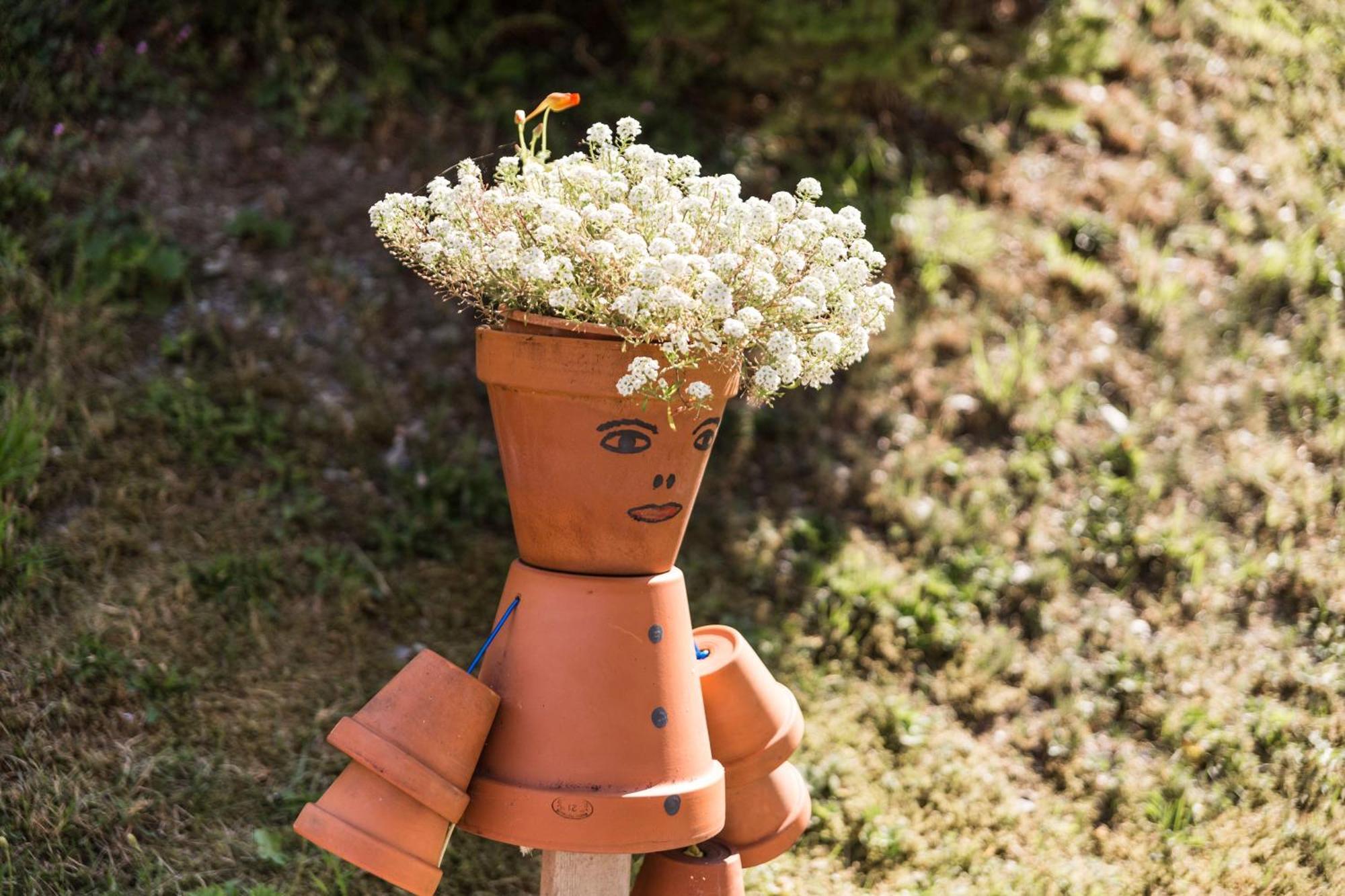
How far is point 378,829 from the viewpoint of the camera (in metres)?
2.12

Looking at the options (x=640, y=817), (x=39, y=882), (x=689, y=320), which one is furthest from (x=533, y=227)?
(x=39, y=882)

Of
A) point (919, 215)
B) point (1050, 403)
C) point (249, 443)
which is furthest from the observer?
point (919, 215)

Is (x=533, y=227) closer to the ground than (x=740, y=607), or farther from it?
farther from it

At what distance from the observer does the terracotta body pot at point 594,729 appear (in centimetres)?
219

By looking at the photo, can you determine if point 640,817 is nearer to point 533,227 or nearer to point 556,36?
point 533,227

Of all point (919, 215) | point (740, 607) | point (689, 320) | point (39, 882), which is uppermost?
point (689, 320)

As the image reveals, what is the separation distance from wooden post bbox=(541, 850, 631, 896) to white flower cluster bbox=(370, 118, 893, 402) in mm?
937

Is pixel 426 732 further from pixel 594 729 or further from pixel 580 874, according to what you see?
pixel 580 874

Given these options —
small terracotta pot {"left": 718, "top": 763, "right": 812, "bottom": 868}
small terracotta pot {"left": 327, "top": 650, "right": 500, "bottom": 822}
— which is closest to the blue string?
small terracotta pot {"left": 327, "top": 650, "right": 500, "bottom": 822}

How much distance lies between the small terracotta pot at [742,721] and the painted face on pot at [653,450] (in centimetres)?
37

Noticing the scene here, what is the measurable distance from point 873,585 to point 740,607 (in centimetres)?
46

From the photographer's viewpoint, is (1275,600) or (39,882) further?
(1275,600)

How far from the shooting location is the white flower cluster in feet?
7.00

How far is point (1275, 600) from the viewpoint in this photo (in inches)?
160
